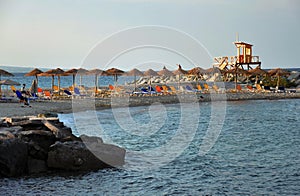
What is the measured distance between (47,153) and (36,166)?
382mm

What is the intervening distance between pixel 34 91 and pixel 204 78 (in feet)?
91.2

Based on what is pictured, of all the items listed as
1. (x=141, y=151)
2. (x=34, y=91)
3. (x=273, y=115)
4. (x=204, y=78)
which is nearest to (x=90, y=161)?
(x=141, y=151)

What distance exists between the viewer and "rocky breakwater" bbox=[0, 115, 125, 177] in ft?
27.8

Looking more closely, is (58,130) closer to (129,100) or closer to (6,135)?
(6,135)

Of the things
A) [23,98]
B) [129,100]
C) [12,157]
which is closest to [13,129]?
[12,157]

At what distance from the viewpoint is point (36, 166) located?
29.5 feet

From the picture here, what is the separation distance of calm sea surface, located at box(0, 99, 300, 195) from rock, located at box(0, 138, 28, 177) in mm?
275

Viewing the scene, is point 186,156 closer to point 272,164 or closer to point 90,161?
point 272,164

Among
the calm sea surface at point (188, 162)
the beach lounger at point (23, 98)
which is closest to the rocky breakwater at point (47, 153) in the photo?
the calm sea surface at point (188, 162)

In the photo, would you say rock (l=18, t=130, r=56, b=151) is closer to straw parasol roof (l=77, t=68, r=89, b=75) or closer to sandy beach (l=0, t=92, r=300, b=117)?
sandy beach (l=0, t=92, r=300, b=117)

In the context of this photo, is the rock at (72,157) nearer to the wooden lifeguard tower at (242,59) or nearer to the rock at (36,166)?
the rock at (36,166)

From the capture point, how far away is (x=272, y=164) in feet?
33.1

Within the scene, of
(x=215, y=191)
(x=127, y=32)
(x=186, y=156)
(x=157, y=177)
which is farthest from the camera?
(x=127, y=32)

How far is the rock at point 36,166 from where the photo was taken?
8.90m
